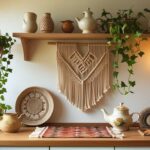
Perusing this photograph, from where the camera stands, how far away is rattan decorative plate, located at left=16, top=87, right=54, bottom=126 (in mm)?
2600

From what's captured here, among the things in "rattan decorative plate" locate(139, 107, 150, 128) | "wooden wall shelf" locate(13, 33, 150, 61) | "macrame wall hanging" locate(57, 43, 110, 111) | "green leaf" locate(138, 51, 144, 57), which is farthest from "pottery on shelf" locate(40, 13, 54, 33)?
"rattan decorative plate" locate(139, 107, 150, 128)

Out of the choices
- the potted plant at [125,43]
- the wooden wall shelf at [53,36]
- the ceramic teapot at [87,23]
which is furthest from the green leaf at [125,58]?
the ceramic teapot at [87,23]

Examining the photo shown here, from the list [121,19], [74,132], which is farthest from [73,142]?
[121,19]

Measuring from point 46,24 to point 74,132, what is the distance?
0.86 meters

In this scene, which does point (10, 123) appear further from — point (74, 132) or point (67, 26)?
point (67, 26)

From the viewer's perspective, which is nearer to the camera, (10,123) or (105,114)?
(10,123)

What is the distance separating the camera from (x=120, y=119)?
Result: 2.37 m

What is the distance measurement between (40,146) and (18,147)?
0.15 metres

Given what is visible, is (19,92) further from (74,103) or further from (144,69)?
(144,69)

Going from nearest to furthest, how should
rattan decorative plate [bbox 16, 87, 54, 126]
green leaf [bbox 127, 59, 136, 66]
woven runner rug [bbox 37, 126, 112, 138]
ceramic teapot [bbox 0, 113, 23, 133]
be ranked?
woven runner rug [bbox 37, 126, 112, 138] < ceramic teapot [bbox 0, 113, 23, 133] < green leaf [bbox 127, 59, 136, 66] < rattan decorative plate [bbox 16, 87, 54, 126]

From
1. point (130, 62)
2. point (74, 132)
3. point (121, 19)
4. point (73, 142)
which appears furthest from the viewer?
point (121, 19)

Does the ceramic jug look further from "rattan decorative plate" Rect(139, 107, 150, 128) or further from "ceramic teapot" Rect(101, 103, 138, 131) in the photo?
"rattan decorative plate" Rect(139, 107, 150, 128)

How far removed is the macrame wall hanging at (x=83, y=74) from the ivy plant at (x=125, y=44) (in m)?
0.12

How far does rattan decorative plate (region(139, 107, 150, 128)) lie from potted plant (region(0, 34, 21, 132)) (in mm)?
954
